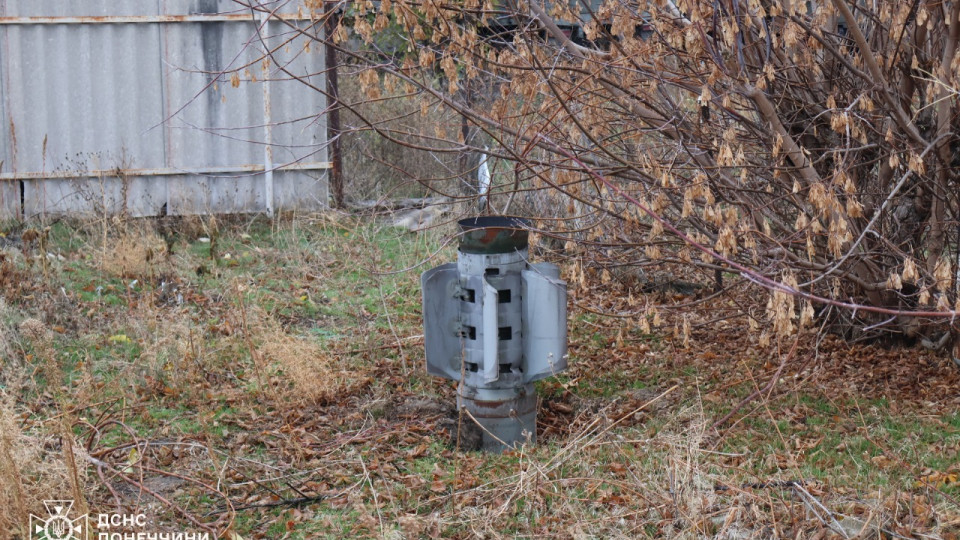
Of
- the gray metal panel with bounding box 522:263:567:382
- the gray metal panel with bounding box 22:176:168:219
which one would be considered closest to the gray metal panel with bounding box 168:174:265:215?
the gray metal panel with bounding box 22:176:168:219

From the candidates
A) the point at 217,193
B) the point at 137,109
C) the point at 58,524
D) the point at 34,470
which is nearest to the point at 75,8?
the point at 137,109

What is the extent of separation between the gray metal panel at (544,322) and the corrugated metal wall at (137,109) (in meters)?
5.16

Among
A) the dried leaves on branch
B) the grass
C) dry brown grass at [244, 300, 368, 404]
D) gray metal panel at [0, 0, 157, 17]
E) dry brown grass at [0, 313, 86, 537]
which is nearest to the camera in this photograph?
dry brown grass at [0, 313, 86, 537]

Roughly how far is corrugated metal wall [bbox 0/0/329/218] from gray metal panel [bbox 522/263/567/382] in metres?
5.16

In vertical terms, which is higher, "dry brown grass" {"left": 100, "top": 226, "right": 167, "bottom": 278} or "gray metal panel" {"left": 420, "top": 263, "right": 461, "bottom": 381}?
"gray metal panel" {"left": 420, "top": 263, "right": 461, "bottom": 381}

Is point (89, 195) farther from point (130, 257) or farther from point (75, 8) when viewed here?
point (130, 257)

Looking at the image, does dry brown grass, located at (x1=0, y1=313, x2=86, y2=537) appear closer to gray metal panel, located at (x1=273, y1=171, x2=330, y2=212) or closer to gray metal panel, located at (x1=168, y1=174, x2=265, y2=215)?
gray metal panel, located at (x1=168, y1=174, x2=265, y2=215)

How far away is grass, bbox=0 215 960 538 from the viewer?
3.74m

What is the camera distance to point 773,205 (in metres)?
5.44

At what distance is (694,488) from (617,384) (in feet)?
5.83

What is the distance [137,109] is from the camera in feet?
31.1

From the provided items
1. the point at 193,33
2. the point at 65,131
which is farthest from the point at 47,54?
the point at 193,33

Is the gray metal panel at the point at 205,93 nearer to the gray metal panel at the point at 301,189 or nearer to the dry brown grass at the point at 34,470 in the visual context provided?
the gray metal panel at the point at 301,189

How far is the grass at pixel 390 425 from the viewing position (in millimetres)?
3738
